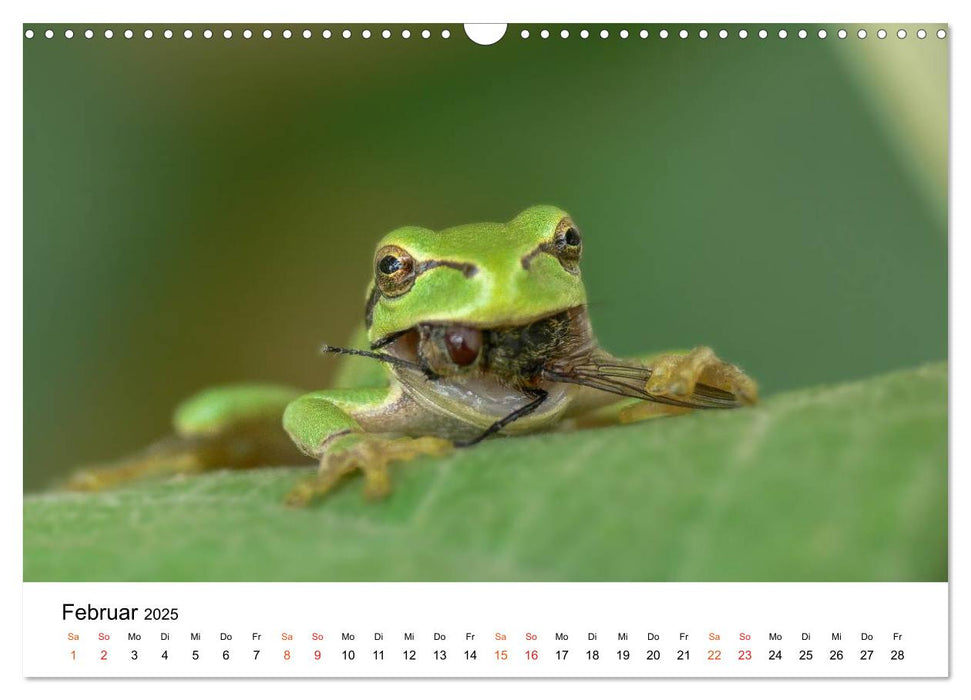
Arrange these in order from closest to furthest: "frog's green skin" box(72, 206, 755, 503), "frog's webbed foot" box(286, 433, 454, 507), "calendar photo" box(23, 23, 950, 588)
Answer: "calendar photo" box(23, 23, 950, 588)
"frog's webbed foot" box(286, 433, 454, 507)
"frog's green skin" box(72, 206, 755, 503)

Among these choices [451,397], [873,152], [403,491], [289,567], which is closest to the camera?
[289,567]

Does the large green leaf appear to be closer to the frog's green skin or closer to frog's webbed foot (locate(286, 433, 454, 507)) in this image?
frog's webbed foot (locate(286, 433, 454, 507))
